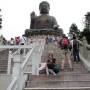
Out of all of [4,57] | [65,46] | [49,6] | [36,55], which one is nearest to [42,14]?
[49,6]

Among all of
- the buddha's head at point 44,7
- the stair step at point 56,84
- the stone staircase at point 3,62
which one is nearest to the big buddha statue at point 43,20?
the buddha's head at point 44,7

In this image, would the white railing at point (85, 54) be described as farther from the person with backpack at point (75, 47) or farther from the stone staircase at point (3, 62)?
the stone staircase at point (3, 62)

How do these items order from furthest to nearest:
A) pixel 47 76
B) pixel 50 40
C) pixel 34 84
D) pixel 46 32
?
pixel 46 32 → pixel 50 40 → pixel 47 76 → pixel 34 84

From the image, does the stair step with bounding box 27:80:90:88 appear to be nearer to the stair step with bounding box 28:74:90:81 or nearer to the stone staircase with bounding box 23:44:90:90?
the stone staircase with bounding box 23:44:90:90

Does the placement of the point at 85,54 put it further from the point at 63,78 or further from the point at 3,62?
the point at 63,78

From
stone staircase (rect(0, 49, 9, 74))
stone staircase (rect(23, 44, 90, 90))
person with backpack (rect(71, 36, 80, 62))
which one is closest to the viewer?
stone staircase (rect(23, 44, 90, 90))

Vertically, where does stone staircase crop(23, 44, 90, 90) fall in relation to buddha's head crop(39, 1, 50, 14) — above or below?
below

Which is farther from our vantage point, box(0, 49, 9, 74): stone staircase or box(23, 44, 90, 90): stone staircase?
box(0, 49, 9, 74): stone staircase

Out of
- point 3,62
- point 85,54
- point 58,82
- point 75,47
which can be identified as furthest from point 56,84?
point 3,62

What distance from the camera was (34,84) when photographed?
13.0 metres

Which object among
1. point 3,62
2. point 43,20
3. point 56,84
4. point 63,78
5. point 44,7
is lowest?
point 56,84

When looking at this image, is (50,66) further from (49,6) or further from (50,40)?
(49,6)

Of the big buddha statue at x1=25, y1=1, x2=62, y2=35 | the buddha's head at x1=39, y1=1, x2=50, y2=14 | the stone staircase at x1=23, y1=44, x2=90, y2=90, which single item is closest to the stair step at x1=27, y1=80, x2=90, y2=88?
the stone staircase at x1=23, y1=44, x2=90, y2=90

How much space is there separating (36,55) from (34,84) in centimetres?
299
